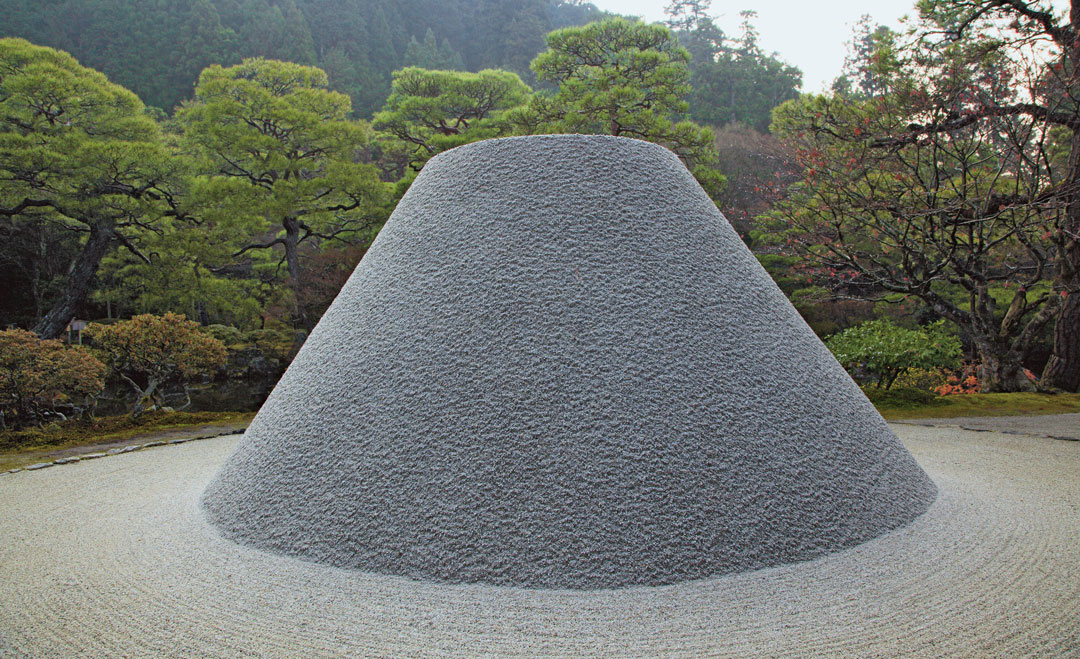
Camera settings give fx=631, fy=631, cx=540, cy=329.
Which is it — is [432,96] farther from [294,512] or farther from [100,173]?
[294,512]

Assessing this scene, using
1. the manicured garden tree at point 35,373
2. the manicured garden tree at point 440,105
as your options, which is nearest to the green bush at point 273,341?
the manicured garden tree at point 440,105

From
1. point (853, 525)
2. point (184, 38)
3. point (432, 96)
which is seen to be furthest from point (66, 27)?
point (853, 525)

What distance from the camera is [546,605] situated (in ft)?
7.39

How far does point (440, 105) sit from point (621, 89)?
617 centimetres

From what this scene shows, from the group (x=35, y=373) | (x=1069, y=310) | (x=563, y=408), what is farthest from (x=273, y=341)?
(x=1069, y=310)

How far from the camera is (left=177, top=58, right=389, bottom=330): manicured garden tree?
52.5 feet

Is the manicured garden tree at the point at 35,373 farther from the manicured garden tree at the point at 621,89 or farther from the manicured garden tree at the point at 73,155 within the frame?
the manicured garden tree at the point at 621,89

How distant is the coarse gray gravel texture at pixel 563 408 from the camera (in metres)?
2.54

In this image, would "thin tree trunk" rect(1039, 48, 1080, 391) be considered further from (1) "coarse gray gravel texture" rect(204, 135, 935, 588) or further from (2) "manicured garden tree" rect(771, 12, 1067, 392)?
(1) "coarse gray gravel texture" rect(204, 135, 935, 588)

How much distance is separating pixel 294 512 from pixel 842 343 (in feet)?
27.0

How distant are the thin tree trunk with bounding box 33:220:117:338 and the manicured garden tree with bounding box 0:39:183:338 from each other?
2cm

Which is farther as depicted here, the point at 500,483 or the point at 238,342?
the point at 238,342

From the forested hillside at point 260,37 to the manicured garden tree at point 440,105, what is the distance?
20.1 m

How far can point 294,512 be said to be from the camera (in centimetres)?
290
